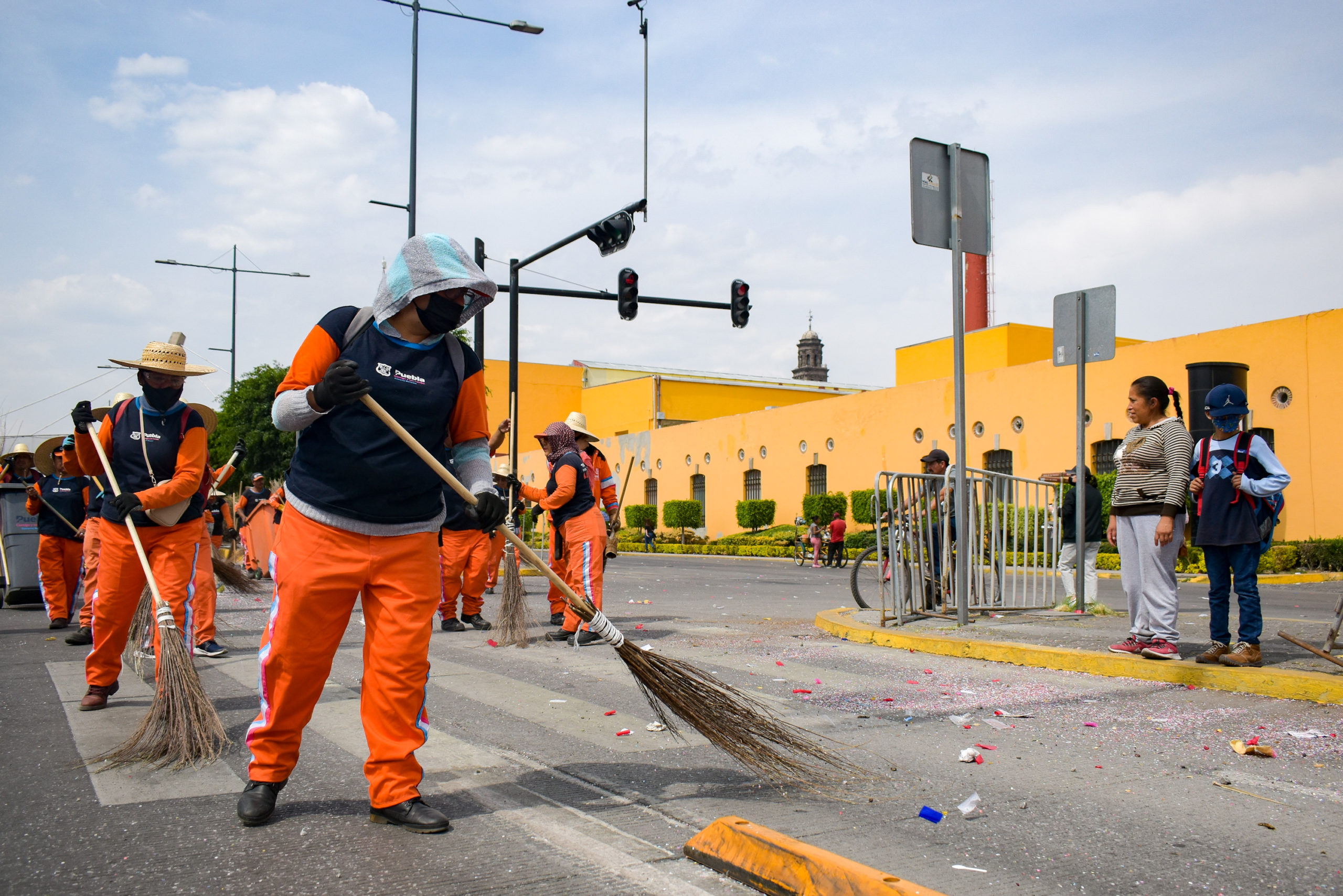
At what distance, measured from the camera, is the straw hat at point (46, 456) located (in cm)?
823

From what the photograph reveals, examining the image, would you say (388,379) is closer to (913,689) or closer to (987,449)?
(913,689)

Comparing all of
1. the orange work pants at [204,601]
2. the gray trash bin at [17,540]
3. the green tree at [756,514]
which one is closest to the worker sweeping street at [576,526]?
the orange work pants at [204,601]

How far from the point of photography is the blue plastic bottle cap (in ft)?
12.0

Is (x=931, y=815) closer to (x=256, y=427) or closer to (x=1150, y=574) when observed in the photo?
(x=1150, y=574)

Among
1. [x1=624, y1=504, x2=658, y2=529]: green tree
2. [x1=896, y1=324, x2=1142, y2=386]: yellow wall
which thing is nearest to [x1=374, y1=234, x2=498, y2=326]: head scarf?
[x1=896, y1=324, x2=1142, y2=386]: yellow wall

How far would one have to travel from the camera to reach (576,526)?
877 cm

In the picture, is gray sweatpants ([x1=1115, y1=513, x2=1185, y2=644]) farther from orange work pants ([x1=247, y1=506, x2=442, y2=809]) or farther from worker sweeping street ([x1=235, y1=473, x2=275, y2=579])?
worker sweeping street ([x1=235, y1=473, x2=275, y2=579])

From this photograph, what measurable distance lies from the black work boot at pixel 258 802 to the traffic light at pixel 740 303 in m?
15.3

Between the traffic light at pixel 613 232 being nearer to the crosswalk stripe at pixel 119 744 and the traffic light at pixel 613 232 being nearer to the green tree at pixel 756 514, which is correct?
the crosswalk stripe at pixel 119 744

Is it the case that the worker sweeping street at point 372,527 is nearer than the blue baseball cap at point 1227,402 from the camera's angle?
Yes

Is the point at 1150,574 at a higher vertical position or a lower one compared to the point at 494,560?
higher

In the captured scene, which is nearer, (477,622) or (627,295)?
(477,622)

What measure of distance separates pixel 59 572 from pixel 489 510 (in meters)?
8.88

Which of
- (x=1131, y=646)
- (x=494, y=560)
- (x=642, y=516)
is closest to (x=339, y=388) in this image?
(x=1131, y=646)
